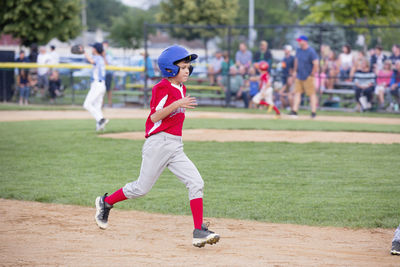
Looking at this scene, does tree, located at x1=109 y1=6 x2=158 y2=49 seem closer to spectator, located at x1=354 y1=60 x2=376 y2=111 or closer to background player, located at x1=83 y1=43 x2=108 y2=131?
spectator, located at x1=354 y1=60 x2=376 y2=111

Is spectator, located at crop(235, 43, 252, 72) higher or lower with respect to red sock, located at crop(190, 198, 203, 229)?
higher

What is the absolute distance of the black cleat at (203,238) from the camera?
16.5 feet

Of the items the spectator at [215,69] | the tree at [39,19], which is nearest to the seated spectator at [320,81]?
the spectator at [215,69]

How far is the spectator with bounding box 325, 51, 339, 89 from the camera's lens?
66.9 feet

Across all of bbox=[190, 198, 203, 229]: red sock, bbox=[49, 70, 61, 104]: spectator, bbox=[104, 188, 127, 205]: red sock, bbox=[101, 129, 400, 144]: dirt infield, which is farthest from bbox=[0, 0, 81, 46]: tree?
bbox=[190, 198, 203, 229]: red sock

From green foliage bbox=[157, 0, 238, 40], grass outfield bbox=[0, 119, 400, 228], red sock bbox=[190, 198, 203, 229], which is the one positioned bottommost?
grass outfield bbox=[0, 119, 400, 228]

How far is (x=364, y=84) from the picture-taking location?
19.5m

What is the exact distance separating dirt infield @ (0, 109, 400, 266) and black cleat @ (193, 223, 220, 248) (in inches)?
3.2

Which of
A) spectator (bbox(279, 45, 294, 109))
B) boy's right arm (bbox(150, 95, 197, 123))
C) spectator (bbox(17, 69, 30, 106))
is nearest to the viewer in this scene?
boy's right arm (bbox(150, 95, 197, 123))

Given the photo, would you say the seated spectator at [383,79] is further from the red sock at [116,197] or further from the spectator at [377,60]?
the red sock at [116,197]

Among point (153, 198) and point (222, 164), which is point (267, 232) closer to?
point (153, 198)

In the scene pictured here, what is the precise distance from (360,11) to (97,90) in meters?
16.2

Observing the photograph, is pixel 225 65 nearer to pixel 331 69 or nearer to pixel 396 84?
pixel 331 69

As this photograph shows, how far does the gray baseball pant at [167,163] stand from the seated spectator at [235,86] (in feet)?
53.5
